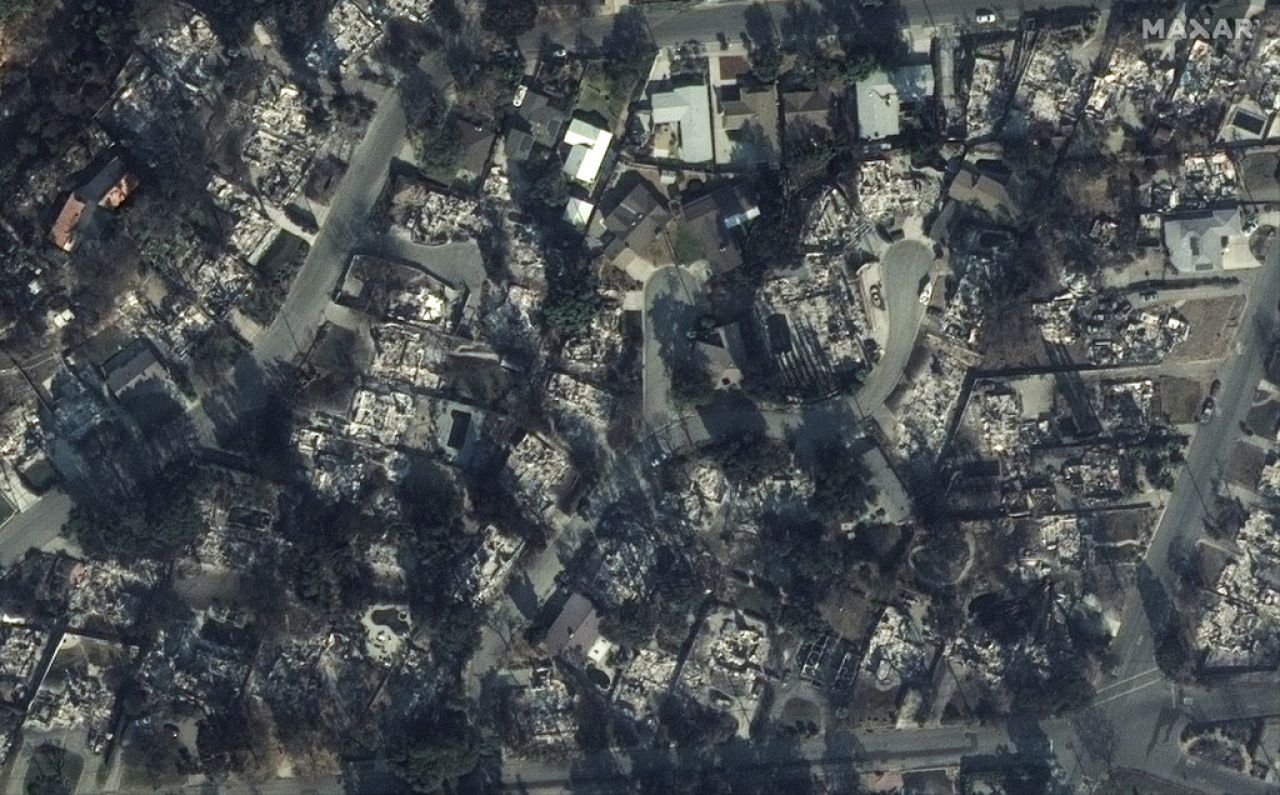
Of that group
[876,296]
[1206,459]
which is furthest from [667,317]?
[1206,459]

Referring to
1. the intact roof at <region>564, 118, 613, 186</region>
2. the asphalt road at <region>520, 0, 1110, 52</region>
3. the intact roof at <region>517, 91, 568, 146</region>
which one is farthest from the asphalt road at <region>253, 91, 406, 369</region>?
the intact roof at <region>564, 118, 613, 186</region>

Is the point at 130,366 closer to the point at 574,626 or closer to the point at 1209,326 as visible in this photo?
the point at 574,626

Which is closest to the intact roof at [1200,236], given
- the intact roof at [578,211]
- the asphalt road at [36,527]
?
the intact roof at [578,211]

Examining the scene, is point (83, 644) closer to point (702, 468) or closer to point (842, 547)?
point (702, 468)

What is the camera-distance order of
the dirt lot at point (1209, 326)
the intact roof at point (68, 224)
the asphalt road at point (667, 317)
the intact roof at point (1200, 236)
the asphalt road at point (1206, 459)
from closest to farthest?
the intact roof at point (68, 224) → the intact roof at point (1200, 236) → the asphalt road at point (667, 317) → the dirt lot at point (1209, 326) → the asphalt road at point (1206, 459)

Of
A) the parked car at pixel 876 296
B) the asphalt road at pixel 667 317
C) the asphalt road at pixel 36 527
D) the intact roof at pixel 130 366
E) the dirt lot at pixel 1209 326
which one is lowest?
the asphalt road at pixel 36 527

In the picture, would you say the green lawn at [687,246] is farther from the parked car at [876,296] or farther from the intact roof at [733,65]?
the parked car at [876,296]

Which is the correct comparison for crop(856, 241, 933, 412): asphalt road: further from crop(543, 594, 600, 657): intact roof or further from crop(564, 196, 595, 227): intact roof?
crop(543, 594, 600, 657): intact roof
